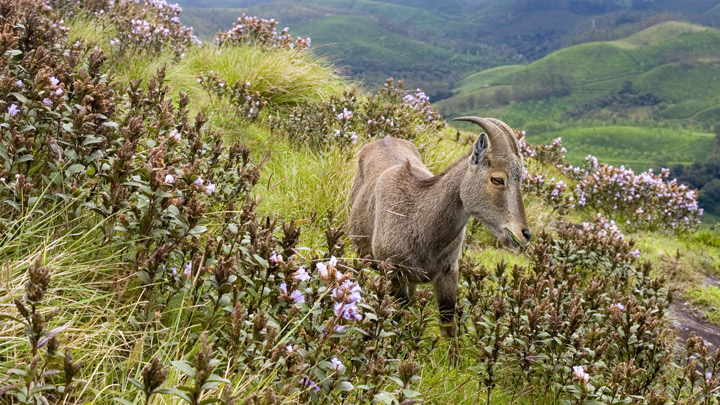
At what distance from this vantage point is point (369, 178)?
5.67 meters

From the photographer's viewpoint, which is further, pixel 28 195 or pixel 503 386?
pixel 503 386

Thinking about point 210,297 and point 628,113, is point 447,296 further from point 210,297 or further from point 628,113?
point 628,113

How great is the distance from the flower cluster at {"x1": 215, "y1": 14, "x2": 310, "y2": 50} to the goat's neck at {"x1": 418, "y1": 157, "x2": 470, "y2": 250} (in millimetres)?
7812

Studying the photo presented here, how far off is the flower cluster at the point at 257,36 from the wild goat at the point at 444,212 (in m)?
7.37

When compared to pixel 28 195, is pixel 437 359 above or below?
below

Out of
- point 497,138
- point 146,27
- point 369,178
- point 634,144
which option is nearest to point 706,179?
point 634,144

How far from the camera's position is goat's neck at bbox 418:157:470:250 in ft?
14.3

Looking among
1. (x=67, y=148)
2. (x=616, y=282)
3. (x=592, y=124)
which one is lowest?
(x=592, y=124)

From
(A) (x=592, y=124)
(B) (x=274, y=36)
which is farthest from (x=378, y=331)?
(A) (x=592, y=124)

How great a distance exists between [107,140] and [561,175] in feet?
39.1

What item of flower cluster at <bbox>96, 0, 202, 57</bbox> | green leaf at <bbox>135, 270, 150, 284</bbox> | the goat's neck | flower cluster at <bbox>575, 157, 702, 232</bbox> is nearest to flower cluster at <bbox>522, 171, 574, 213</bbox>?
flower cluster at <bbox>575, 157, 702, 232</bbox>

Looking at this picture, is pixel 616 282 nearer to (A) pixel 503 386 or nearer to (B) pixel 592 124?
(A) pixel 503 386

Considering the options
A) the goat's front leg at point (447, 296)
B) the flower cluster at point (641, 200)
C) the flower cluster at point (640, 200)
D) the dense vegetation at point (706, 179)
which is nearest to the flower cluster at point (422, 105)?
the flower cluster at point (640, 200)

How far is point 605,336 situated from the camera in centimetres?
448
